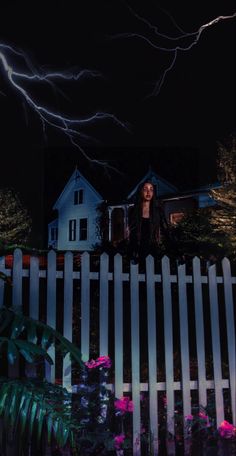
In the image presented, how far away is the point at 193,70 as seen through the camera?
16.1 metres

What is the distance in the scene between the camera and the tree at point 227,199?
1022 cm

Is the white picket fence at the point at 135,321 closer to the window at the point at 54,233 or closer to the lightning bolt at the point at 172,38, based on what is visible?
the lightning bolt at the point at 172,38

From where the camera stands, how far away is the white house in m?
31.6

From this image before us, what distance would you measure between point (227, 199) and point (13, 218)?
22.1m

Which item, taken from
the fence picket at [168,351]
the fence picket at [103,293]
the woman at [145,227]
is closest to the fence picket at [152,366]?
the fence picket at [168,351]

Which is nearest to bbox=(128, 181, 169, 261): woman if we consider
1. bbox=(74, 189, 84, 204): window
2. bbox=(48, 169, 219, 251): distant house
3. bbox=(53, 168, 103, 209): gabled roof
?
bbox=(48, 169, 219, 251): distant house

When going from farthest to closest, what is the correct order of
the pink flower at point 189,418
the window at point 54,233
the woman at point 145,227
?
the window at point 54,233 → the woman at point 145,227 → the pink flower at point 189,418

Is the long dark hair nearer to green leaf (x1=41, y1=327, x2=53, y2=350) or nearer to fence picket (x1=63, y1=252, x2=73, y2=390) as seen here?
fence picket (x1=63, y1=252, x2=73, y2=390)

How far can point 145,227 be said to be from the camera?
6.25m

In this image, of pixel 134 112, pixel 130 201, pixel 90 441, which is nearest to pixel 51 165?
pixel 130 201

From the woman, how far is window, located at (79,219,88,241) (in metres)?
25.4

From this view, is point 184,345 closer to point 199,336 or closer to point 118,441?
point 199,336

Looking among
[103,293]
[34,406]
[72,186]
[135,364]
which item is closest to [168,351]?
[135,364]

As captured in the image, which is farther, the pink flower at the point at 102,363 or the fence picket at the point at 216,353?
the fence picket at the point at 216,353
